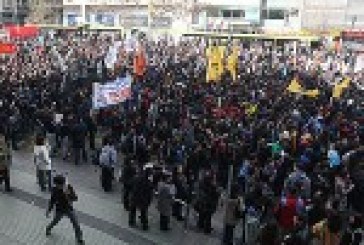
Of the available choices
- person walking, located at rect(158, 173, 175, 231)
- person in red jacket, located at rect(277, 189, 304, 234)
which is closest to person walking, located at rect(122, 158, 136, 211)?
person walking, located at rect(158, 173, 175, 231)

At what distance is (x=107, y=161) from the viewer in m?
16.2

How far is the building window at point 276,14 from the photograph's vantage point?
7381 cm

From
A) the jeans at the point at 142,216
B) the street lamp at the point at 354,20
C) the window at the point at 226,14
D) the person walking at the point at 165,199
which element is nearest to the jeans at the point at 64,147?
the jeans at the point at 142,216

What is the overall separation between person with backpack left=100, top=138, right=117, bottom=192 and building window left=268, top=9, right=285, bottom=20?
60016mm

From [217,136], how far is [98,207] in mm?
3922

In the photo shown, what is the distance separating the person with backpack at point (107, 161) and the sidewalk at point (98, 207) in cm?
35

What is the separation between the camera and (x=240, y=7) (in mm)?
75312

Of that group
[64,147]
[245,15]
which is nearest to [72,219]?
[64,147]

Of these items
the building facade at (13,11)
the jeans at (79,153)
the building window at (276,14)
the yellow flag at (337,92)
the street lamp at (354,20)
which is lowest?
the jeans at (79,153)

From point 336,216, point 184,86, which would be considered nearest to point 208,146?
point 336,216

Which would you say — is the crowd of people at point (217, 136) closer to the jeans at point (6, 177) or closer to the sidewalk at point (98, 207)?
the sidewalk at point (98, 207)

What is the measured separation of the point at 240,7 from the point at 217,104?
54.9 meters

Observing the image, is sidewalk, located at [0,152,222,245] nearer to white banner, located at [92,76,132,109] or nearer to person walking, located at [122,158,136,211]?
person walking, located at [122,158,136,211]

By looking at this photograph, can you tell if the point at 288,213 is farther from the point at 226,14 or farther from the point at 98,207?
the point at 226,14
